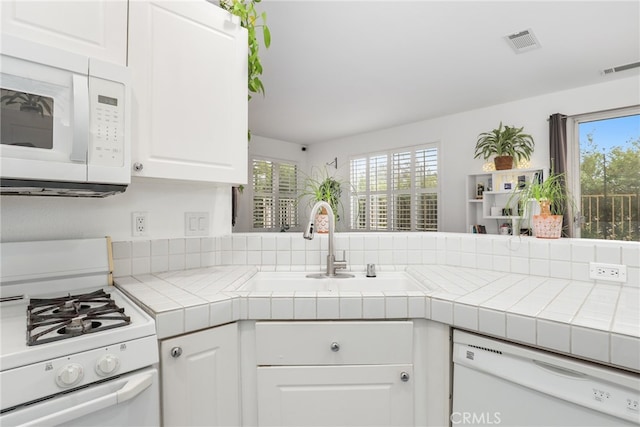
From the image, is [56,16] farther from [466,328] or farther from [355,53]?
[355,53]

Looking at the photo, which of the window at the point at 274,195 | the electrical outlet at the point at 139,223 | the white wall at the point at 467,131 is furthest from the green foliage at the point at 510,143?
the electrical outlet at the point at 139,223

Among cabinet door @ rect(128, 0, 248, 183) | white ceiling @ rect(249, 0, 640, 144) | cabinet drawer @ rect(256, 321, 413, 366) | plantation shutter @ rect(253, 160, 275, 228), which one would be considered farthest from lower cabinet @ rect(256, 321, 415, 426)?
plantation shutter @ rect(253, 160, 275, 228)

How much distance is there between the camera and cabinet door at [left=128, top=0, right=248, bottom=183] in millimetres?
1198

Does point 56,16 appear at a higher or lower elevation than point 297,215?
higher

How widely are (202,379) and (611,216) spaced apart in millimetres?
4607

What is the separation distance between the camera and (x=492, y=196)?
14.5 ft

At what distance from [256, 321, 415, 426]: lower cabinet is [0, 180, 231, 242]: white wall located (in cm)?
83

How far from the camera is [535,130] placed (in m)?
4.20

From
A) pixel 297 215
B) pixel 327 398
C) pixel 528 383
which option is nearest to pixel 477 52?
pixel 528 383

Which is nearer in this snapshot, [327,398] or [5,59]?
[5,59]

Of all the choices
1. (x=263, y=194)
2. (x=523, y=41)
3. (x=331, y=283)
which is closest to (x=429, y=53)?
(x=523, y=41)

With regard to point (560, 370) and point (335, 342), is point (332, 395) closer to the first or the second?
point (335, 342)

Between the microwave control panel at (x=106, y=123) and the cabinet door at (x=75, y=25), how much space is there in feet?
0.46

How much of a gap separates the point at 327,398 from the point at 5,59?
55.4 inches
